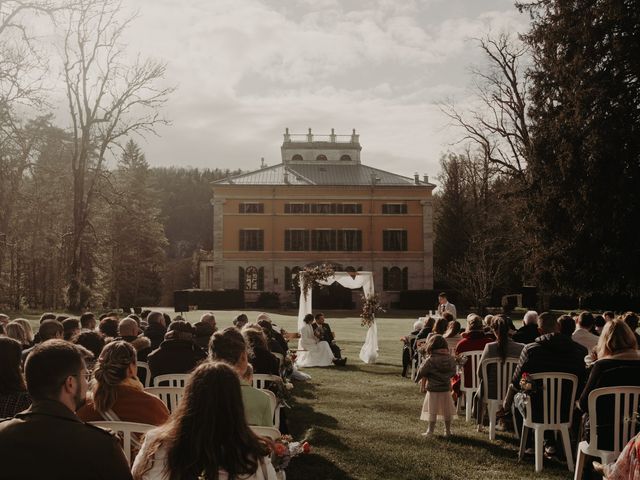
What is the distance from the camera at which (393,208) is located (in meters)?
50.5

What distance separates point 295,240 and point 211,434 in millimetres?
47134

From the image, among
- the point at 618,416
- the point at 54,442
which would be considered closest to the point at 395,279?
the point at 618,416

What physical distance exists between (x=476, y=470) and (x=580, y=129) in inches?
670

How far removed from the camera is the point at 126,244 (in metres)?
55.7

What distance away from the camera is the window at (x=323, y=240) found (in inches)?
1965

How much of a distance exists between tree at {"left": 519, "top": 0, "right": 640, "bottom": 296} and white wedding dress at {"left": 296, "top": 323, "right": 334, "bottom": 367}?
10.2 meters

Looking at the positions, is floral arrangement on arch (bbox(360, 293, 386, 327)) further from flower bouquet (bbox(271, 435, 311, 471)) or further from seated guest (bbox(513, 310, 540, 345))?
flower bouquet (bbox(271, 435, 311, 471))

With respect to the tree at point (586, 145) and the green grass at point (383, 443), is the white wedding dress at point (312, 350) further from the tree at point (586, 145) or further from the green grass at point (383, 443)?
the tree at point (586, 145)

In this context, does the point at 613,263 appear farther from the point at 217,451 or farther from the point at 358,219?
the point at 358,219

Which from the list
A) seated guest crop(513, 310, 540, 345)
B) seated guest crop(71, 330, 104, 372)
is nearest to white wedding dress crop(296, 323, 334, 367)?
seated guest crop(513, 310, 540, 345)

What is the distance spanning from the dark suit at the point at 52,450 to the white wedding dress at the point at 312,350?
40.0 ft

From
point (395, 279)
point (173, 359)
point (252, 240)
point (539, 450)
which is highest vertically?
point (252, 240)

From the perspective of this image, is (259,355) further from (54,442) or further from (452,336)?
(54,442)

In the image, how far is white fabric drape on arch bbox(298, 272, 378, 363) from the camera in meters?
15.7
